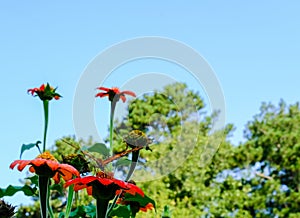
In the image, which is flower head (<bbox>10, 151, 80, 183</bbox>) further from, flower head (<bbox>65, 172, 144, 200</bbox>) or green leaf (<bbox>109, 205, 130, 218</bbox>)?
green leaf (<bbox>109, 205, 130, 218</bbox>)

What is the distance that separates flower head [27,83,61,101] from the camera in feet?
4.44

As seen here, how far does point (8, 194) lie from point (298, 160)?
839cm

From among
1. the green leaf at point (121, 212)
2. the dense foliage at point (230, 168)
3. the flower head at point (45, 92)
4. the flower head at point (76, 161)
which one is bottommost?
the green leaf at point (121, 212)

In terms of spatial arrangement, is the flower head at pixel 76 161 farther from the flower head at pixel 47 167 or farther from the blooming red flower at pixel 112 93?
the blooming red flower at pixel 112 93

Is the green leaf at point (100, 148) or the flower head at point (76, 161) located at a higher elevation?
the green leaf at point (100, 148)

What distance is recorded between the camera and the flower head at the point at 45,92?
4.44 feet

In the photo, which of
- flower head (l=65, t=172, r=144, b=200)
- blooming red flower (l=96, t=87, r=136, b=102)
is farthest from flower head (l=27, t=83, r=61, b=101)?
flower head (l=65, t=172, r=144, b=200)

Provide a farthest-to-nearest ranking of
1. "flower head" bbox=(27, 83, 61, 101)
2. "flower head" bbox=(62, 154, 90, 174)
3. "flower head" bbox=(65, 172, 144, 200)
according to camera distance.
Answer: "flower head" bbox=(27, 83, 61, 101), "flower head" bbox=(62, 154, 90, 174), "flower head" bbox=(65, 172, 144, 200)

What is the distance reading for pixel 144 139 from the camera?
119 centimetres

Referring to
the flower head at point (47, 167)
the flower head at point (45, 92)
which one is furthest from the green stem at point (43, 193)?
the flower head at point (45, 92)

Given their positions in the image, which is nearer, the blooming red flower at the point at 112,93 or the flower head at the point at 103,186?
the flower head at the point at 103,186

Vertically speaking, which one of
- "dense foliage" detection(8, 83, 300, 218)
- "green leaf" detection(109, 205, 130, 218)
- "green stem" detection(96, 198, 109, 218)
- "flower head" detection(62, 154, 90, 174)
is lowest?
"green stem" detection(96, 198, 109, 218)

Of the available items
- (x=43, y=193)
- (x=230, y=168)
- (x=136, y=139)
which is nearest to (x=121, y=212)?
(x=136, y=139)

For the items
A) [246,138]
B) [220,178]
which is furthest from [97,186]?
[246,138]
